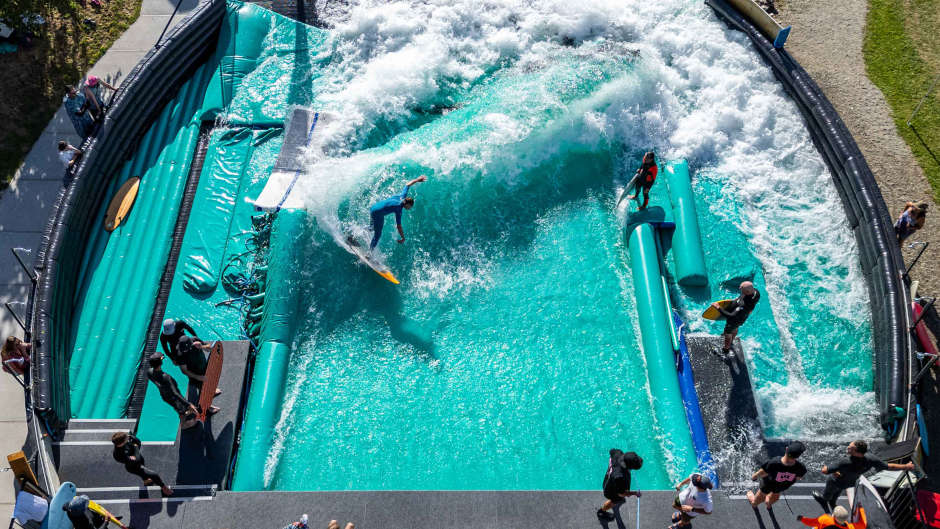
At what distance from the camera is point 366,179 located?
1080 centimetres

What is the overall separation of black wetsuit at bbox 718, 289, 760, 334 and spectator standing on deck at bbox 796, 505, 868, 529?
2457mm

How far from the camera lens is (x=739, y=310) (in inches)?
315

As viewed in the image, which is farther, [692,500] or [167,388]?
[167,388]

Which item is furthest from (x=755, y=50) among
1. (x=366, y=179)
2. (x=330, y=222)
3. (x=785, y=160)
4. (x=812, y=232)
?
(x=330, y=222)

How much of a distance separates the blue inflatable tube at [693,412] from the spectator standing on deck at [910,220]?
4180 millimetres

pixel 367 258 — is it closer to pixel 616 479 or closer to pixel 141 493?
pixel 141 493

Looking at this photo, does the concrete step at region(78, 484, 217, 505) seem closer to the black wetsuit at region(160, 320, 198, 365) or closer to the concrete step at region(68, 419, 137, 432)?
the concrete step at region(68, 419, 137, 432)

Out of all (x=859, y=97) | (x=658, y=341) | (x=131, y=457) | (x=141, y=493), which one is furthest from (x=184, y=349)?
(x=859, y=97)

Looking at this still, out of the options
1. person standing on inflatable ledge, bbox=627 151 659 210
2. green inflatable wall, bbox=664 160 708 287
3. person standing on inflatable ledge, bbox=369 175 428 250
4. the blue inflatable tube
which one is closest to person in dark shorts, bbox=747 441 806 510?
the blue inflatable tube

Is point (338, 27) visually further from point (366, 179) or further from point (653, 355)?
point (653, 355)

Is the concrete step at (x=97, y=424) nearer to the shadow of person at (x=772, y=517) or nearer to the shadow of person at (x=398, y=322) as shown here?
the shadow of person at (x=398, y=322)

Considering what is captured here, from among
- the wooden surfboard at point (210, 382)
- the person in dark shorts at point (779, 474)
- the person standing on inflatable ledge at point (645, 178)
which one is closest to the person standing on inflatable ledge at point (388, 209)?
the wooden surfboard at point (210, 382)

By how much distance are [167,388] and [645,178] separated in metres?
7.56

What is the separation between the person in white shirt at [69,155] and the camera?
421 inches
